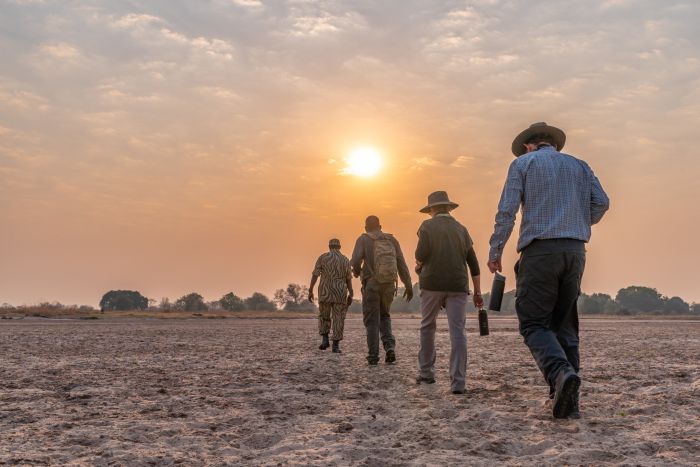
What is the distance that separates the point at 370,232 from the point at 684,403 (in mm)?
5529

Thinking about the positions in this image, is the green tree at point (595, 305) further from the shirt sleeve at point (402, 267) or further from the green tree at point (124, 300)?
the shirt sleeve at point (402, 267)

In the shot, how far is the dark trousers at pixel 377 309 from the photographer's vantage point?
1012 cm

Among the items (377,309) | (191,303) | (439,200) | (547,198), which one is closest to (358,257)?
(377,309)

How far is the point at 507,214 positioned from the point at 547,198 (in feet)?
1.20

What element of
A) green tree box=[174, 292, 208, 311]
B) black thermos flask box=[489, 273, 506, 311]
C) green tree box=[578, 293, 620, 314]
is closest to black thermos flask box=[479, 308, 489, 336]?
black thermos flask box=[489, 273, 506, 311]

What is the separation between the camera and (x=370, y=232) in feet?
34.7

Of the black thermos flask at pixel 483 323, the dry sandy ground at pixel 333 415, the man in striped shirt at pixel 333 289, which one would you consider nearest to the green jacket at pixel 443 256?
the black thermos flask at pixel 483 323

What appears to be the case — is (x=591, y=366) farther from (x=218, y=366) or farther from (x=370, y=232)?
(x=218, y=366)

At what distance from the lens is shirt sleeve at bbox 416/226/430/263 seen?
762 centimetres

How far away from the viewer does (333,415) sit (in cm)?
569

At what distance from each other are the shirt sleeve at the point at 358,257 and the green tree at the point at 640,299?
117 m

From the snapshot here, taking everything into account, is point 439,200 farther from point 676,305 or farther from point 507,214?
point 676,305

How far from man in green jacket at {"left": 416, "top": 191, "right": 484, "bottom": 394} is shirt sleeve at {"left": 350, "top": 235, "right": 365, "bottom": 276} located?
2797 millimetres

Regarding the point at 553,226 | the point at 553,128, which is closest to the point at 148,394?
the point at 553,226
